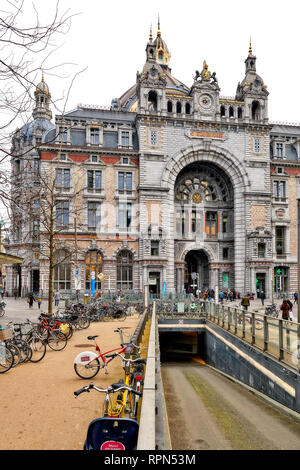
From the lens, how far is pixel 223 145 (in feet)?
150

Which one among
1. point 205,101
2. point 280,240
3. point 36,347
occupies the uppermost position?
point 205,101

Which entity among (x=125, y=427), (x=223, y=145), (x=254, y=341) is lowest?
(x=254, y=341)

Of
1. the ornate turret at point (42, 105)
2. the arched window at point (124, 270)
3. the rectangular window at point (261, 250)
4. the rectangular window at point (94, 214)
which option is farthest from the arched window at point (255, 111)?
the ornate turret at point (42, 105)

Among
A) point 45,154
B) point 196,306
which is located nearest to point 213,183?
point 45,154

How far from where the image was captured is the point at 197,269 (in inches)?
1994

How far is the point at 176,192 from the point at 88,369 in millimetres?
40396

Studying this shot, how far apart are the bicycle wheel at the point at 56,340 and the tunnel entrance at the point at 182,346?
555 inches

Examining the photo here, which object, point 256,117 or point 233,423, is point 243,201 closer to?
point 256,117

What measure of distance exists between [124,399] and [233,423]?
5868 mm

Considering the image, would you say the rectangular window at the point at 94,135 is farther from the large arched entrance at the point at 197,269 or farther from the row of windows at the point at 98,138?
the large arched entrance at the point at 197,269

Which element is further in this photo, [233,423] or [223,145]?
[223,145]

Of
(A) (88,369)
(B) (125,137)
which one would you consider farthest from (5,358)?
(B) (125,137)

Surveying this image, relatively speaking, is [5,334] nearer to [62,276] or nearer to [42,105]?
[62,276]

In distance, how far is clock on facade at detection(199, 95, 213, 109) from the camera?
45906 mm
